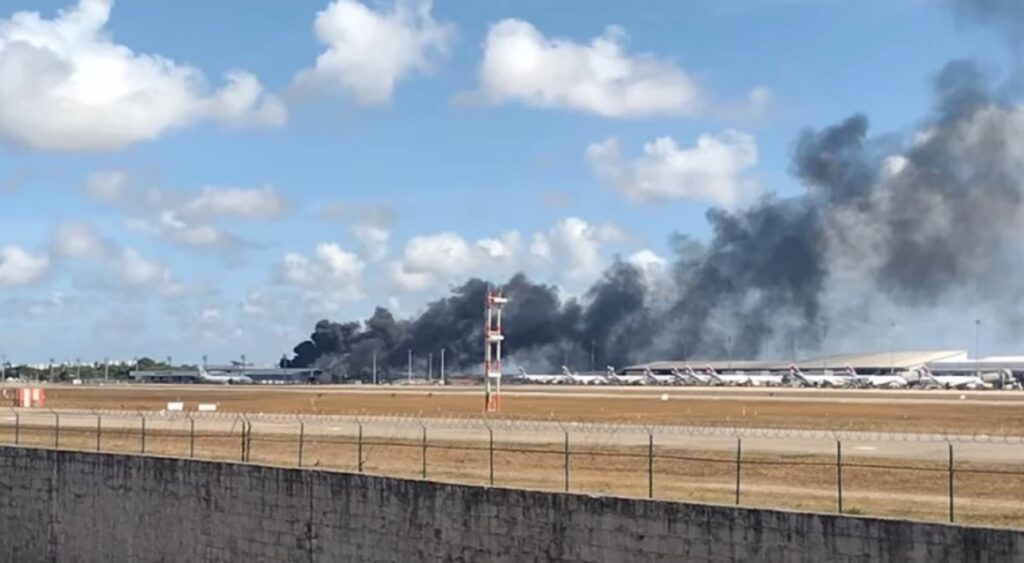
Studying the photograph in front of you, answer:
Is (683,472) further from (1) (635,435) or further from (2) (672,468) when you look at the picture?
(1) (635,435)

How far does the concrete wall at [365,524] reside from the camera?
21344 mm

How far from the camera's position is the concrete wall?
70.0ft

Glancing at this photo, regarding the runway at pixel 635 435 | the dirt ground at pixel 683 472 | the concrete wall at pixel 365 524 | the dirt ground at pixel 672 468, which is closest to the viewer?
the concrete wall at pixel 365 524

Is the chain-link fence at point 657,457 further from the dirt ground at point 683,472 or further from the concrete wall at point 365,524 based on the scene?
the concrete wall at point 365,524

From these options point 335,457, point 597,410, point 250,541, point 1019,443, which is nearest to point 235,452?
point 335,457

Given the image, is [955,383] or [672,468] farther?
[955,383]

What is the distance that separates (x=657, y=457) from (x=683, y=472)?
6.52 feet

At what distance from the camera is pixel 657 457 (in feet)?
125

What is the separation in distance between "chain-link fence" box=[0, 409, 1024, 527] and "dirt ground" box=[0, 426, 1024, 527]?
56 millimetres

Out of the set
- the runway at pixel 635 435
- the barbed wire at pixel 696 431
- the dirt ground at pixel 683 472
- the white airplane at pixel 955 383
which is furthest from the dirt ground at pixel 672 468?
the white airplane at pixel 955 383

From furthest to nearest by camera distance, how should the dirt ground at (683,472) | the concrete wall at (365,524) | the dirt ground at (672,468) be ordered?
the dirt ground at (672,468) < the dirt ground at (683,472) < the concrete wall at (365,524)

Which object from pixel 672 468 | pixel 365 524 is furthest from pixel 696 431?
pixel 365 524

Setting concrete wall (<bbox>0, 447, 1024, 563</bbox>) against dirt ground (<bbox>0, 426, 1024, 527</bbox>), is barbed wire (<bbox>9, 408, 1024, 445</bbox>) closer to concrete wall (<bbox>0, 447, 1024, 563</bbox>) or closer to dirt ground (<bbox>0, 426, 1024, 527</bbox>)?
dirt ground (<bbox>0, 426, 1024, 527</bbox>)

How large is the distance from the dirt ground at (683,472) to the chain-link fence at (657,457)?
0.18 ft
